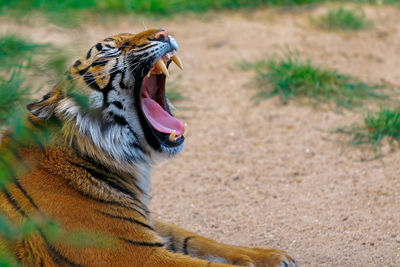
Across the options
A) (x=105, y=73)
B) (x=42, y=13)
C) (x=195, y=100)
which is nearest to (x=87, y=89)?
(x=105, y=73)

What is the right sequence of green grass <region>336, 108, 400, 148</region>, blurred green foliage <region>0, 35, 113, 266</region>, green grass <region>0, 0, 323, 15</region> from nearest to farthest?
blurred green foliage <region>0, 35, 113, 266</region>
green grass <region>336, 108, 400, 148</region>
green grass <region>0, 0, 323, 15</region>

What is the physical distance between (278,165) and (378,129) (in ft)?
2.69

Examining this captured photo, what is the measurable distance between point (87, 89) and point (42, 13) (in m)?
1.00

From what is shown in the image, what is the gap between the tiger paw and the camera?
8.80ft

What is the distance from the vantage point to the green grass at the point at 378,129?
4020 mm

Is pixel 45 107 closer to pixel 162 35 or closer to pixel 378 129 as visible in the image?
pixel 162 35

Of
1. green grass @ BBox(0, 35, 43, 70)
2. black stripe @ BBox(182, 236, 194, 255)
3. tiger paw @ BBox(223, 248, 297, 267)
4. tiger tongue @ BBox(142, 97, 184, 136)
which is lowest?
tiger paw @ BBox(223, 248, 297, 267)

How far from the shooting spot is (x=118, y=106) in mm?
2576

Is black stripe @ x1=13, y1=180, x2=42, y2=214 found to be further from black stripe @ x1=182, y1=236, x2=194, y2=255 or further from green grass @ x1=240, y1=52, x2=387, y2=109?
green grass @ x1=240, y1=52, x2=387, y2=109

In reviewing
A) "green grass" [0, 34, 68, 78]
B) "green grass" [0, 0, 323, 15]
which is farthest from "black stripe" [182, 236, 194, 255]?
"green grass" [0, 0, 323, 15]

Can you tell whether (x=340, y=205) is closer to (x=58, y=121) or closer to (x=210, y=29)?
(x=58, y=121)

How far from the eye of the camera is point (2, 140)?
2.40 metres

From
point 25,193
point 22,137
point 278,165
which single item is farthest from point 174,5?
point 22,137

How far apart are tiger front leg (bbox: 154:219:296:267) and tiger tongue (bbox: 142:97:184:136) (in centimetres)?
50
